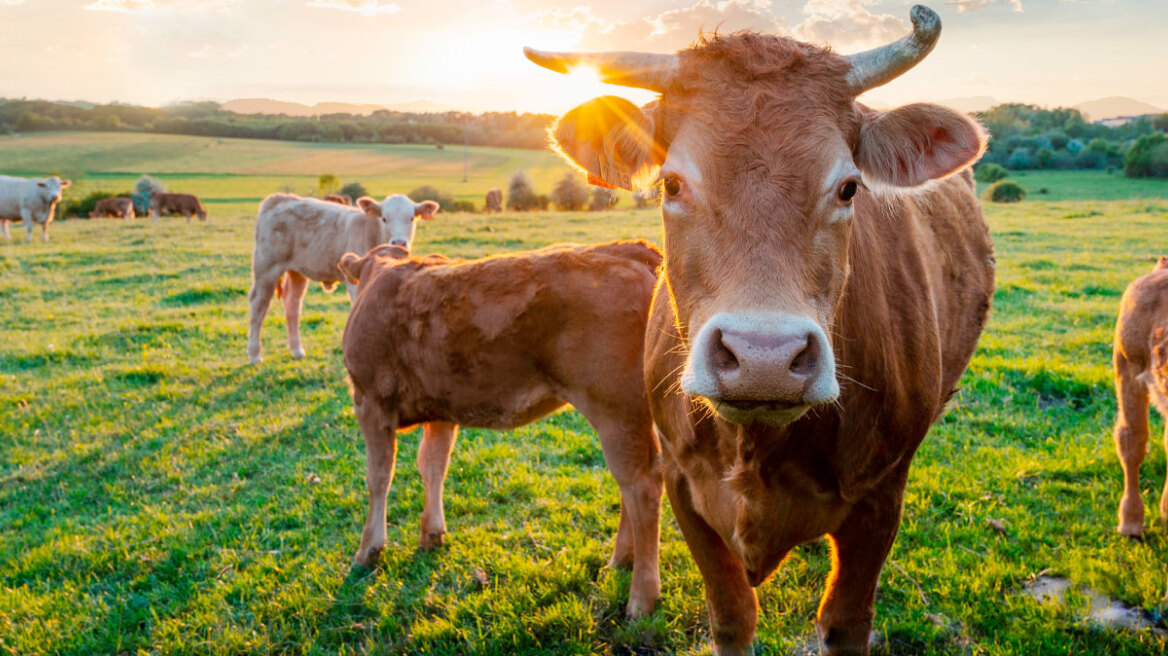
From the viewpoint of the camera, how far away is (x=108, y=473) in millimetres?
6082

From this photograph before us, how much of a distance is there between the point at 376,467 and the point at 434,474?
38cm

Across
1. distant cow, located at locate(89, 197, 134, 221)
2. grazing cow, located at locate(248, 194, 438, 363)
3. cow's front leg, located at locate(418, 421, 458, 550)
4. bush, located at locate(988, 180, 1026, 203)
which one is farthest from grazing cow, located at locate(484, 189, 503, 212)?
cow's front leg, located at locate(418, 421, 458, 550)

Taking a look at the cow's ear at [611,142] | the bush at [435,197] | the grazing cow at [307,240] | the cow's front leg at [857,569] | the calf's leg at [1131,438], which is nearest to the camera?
the cow's ear at [611,142]

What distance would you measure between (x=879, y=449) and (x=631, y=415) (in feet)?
4.80

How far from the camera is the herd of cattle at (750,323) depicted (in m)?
2.04

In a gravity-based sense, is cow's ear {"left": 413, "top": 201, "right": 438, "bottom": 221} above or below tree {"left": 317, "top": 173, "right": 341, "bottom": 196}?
Result: below

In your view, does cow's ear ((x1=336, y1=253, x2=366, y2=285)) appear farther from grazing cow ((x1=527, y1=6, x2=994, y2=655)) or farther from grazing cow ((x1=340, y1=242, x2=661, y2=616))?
grazing cow ((x1=527, y1=6, x2=994, y2=655))

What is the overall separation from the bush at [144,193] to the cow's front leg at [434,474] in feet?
133

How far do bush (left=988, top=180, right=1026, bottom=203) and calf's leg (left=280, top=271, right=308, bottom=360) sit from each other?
33.3 m

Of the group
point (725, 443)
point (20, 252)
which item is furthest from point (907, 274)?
point (20, 252)

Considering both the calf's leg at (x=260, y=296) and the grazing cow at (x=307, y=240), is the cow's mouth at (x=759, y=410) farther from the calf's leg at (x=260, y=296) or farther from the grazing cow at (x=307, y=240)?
the calf's leg at (x=260, y=296)

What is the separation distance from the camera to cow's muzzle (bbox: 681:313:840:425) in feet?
5.77

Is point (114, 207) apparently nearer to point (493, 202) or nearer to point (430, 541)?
point (493, 202)

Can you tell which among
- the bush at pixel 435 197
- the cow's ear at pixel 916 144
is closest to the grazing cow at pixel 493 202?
the bush at pixel 435 197
